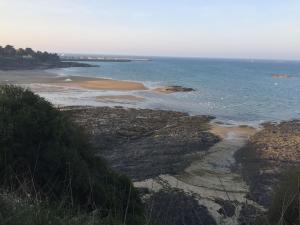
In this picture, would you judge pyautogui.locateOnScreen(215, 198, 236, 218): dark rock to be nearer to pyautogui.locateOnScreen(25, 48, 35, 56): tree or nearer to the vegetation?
the vegetation

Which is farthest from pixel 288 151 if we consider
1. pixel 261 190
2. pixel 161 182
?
pixel 161 182

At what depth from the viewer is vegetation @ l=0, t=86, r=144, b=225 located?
29.8 ft

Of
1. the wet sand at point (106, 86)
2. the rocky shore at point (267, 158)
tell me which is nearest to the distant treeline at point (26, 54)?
the wet sand at point (106, 86)

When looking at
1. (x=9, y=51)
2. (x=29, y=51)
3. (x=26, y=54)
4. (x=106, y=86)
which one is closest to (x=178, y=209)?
(x=106, y=86)

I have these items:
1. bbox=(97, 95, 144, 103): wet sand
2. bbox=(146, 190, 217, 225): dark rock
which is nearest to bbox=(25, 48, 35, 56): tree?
bbox=(97, 95, 144, 103): wet sand

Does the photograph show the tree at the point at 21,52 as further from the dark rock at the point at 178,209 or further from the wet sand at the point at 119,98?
the dark rock at the point at 178,209

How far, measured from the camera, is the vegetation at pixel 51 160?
29.8 feet

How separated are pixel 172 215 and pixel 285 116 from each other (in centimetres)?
2752

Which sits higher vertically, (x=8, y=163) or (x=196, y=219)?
(x=8, y=163)

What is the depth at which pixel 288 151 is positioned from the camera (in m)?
23.3

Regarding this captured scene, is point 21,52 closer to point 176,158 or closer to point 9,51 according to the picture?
point 9,51

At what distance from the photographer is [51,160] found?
9.77 metres

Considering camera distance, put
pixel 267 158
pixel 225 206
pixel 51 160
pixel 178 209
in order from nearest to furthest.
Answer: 1. pixel 51 160
2. pixel 178 209
3. pixel 225 206
4. pixel 267 158

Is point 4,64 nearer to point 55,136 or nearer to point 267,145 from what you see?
point 267,145
